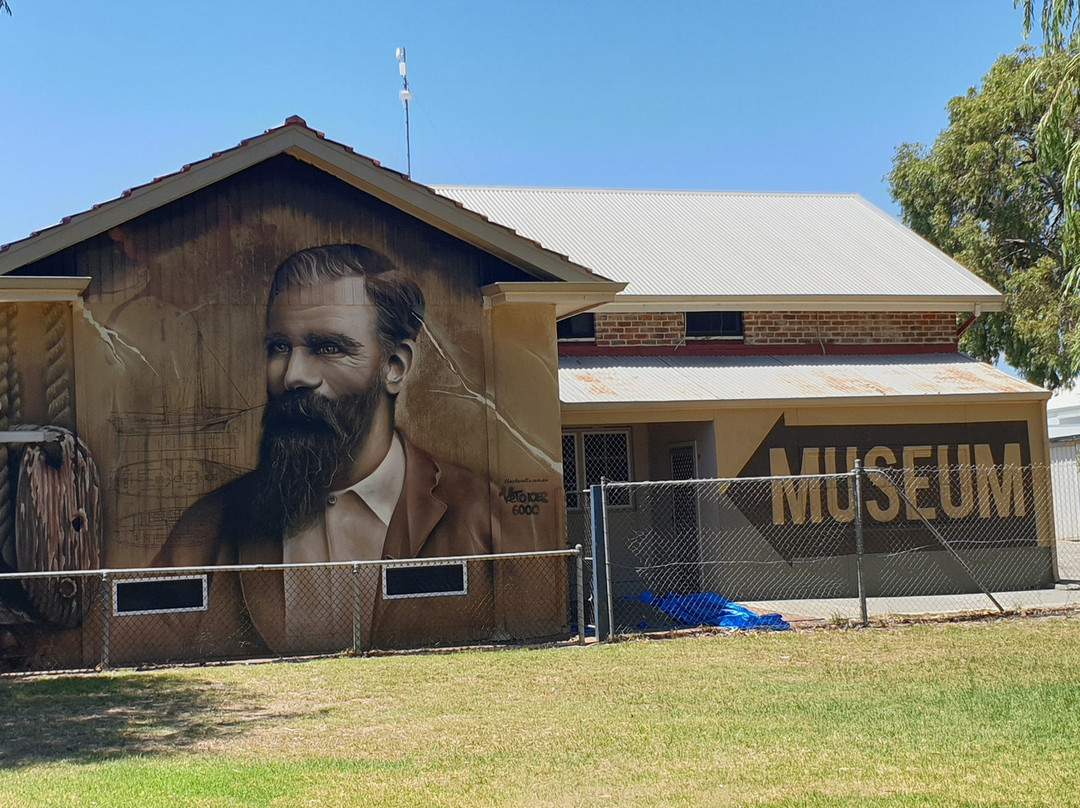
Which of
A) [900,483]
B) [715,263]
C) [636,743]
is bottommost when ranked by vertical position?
[636,743]

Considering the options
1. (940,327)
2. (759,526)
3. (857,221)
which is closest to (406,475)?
(759,526)

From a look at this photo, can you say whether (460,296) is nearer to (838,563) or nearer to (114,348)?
(114,348)

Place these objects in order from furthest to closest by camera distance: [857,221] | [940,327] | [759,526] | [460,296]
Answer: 1. [857,221]
2. [940,327]
3. [759,526]
4. [460,296]

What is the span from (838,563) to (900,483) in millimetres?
1582

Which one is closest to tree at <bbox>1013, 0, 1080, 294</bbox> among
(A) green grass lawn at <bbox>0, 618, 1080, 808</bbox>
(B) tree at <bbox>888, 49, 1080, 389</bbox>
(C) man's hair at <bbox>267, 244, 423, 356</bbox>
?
(A) green grass lawn at <bbox>0, 618, 1080, 808</bbox>

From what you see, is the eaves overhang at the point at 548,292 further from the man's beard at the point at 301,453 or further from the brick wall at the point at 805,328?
the brick wall at the point at 805,328

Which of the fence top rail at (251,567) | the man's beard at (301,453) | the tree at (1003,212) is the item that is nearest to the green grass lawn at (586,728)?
the fence top rail at (251,567)

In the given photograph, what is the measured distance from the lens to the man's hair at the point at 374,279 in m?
13.9

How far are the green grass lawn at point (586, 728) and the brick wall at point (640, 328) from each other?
25.1 feet

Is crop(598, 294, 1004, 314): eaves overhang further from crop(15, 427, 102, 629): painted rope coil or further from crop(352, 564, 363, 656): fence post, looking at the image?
crop(15, 427, 102, 629): painted rope coil

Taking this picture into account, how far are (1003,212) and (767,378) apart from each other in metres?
14.9

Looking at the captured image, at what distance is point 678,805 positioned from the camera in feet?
21.6

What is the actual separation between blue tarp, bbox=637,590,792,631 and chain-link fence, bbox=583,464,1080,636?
111 centimetres

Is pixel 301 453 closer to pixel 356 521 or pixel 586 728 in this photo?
pixel 356 521
